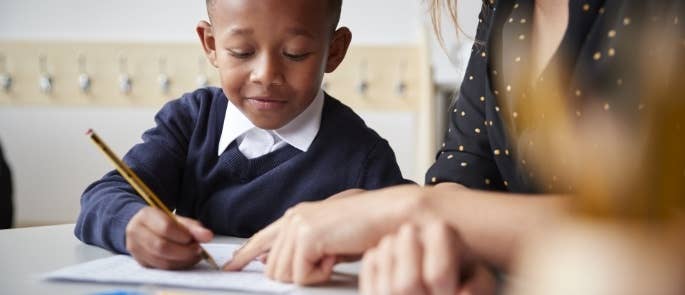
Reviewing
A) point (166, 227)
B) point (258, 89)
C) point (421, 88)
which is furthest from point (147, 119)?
point (166, 227)

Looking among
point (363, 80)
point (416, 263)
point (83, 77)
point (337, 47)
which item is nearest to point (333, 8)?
point (337, 47)

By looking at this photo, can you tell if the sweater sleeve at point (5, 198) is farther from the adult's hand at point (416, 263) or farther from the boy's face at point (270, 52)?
the adult's hand at point (416, 263)

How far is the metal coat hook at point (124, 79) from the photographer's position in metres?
2.39

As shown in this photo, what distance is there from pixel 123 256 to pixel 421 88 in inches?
66.7

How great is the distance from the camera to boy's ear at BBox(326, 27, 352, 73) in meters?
1.00

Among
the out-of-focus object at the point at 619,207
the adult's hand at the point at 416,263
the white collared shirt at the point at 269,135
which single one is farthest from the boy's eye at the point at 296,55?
the out-of-focus object at the point at 619,207

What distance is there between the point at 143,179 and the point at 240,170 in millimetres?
130

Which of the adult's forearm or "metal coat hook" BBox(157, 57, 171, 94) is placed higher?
the adult's forearm

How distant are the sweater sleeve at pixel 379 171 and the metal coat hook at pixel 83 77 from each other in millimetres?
1655

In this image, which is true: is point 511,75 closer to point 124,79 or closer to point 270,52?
point 270,52

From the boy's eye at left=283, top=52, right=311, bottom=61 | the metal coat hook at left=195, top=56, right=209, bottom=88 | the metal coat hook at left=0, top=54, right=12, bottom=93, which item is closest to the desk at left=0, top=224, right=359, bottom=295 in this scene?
the boy's eye at left=283, top=52, right=311, bottom=61

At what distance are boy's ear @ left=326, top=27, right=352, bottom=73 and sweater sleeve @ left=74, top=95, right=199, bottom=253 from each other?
0.69ft

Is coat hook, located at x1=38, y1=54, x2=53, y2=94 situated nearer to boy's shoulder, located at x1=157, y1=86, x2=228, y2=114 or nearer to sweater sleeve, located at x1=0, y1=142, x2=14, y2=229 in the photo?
sweater sleeve, located at x1=0, y1=142, x2=14, y2=229

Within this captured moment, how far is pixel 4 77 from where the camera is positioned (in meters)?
2.40
